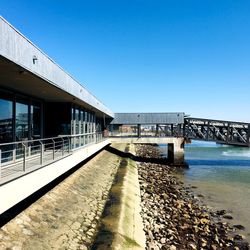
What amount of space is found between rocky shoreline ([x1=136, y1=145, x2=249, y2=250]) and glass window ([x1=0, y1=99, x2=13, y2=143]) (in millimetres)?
7018

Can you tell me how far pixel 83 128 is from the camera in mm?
21891

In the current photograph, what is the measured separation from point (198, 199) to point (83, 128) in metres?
10.2

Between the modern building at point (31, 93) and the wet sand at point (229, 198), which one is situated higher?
the modern building at point (31, 93)

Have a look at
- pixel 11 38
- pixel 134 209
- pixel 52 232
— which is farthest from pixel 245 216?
pixel 11 38

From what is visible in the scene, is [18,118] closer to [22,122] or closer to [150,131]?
[22,122]

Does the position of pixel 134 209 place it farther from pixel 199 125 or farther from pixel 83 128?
pixel 199 125

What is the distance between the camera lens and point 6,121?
11477mm

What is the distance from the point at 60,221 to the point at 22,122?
5669 mm

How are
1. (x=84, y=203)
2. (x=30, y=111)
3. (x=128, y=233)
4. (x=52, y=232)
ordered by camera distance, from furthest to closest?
(x=30, y=111) → (x=84, y=203) → (x=128, y=233) → (x=52, y=232)

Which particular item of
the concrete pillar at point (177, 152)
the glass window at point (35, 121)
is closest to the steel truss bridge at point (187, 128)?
the concrete pillar at point (177, 152)

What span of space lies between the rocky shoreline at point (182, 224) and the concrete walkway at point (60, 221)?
93.3 inches

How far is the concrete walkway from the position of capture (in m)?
7.98

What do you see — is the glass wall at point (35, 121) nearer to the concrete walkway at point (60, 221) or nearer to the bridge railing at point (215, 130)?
the concrete walkway at point (60, 221)

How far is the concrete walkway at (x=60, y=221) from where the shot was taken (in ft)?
26.2
